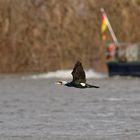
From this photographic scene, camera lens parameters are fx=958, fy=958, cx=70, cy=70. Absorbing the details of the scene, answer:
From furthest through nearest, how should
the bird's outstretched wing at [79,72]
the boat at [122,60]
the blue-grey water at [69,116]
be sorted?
the boat at [122,60]
the blue-grey water at [69,116]
the bird's outstretched wing at [79,72]

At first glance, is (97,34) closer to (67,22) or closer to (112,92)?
(67,22)

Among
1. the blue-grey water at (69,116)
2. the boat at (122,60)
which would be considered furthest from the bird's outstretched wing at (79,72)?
the boat at (122,60)

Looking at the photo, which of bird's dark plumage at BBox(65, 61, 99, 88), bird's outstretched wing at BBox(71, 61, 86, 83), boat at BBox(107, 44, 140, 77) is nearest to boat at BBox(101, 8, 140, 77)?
boat at BBox(107, 44, 140, 77)

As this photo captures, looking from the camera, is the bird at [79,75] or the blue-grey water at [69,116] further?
the blue-grey water at [69,116]

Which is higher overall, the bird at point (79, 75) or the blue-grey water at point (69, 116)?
the bird at point (79, 75)

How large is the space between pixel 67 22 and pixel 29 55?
5.38 metres

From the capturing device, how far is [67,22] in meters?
101

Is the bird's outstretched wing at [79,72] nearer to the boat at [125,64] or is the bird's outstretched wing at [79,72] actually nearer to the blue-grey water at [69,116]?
the blue-grey water at [69,116]

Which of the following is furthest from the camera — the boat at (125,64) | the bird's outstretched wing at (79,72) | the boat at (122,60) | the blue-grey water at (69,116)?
the boat at (122,60)

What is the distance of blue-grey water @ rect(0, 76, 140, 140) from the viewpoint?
94.6 ft

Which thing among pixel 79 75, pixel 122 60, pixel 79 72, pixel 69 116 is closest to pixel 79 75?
pixel 79 75

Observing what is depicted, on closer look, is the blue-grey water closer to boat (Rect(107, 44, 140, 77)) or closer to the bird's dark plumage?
the bird's dark plumage

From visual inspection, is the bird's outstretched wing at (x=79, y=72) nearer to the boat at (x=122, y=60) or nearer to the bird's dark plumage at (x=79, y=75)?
the bird's dark plumage at (x=79, y=75)

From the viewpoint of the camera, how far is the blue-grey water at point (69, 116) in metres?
28.8
